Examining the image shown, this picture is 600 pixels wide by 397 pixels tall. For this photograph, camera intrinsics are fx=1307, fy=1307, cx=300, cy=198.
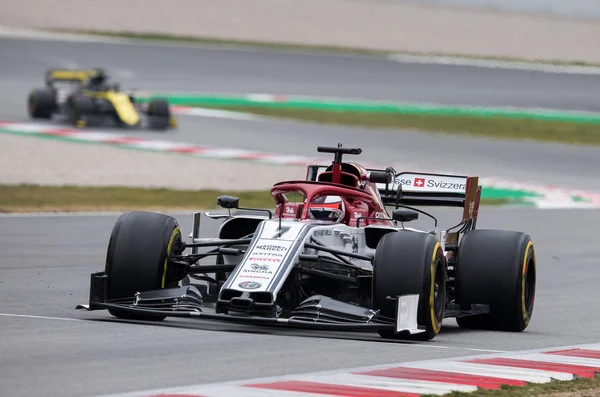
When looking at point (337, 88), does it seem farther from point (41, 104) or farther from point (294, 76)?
point (41, 104)

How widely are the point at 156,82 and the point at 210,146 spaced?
12982 millimetres

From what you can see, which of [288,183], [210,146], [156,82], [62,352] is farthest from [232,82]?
[62,352]

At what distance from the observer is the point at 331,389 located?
24.7ft

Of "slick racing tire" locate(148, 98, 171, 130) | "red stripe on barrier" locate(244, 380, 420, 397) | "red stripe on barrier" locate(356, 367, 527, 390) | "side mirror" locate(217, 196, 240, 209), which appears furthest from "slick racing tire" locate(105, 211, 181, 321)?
"slick racing tire" locate(148, 98, 171, 130)

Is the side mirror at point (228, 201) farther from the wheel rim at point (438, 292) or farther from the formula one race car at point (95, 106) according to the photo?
the formula one race car at point (95, 106)

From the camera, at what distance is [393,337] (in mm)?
9984

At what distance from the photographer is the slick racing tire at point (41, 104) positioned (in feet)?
102

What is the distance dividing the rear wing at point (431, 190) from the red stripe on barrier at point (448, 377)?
401cm

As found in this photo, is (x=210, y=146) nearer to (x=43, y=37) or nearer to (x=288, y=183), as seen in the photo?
(x=288, y=183)

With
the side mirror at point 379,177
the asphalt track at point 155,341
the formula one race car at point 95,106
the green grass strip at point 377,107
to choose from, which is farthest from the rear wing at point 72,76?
the side mirror at point 379,177

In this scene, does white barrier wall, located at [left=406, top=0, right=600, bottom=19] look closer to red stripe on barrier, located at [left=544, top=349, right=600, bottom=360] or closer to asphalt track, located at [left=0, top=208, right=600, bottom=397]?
asphalt track, located at [left=0, top=208, right=600, bottom=397]

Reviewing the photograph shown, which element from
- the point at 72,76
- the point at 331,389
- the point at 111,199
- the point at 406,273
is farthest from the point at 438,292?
the point at 72,76

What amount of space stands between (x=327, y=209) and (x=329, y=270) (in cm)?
61

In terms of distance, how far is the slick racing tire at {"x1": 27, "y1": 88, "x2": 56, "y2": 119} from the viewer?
3100 cm
